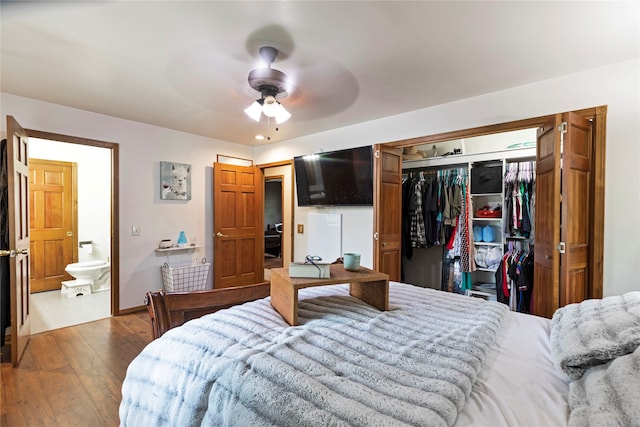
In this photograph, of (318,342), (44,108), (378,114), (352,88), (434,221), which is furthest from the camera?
(434,221)

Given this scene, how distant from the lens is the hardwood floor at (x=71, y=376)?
1.77 metres

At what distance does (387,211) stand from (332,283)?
7.09 ft

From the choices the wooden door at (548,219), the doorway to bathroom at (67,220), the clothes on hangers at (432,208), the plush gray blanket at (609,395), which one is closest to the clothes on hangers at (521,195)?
the clothes on hangers at (432,208)

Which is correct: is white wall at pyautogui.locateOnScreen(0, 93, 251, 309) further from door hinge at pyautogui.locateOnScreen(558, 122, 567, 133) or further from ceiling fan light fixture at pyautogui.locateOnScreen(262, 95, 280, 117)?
door hinge at pyautogui.locateOnScreen(558, 122, 567, 133)

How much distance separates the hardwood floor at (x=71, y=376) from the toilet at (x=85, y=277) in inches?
58.7

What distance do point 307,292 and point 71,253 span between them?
472 cm

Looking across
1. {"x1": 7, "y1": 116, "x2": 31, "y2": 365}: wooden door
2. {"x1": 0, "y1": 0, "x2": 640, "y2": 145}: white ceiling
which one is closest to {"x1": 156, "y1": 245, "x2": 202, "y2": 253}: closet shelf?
{"x1": 7, "y1": 116, "x2": 31, "y2": 365}: wooden door

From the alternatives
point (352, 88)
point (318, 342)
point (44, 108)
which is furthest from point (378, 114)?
point (44, 108)

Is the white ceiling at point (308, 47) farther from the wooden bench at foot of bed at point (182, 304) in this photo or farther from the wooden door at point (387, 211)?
the wooden bench at foot of bed at point (182, 304)

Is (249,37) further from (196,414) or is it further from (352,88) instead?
(196,414)

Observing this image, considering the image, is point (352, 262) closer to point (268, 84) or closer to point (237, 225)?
point (268, 84)

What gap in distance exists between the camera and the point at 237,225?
177 inches

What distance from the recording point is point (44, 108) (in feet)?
9.62

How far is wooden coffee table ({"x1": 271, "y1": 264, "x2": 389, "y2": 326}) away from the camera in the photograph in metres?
1.24
